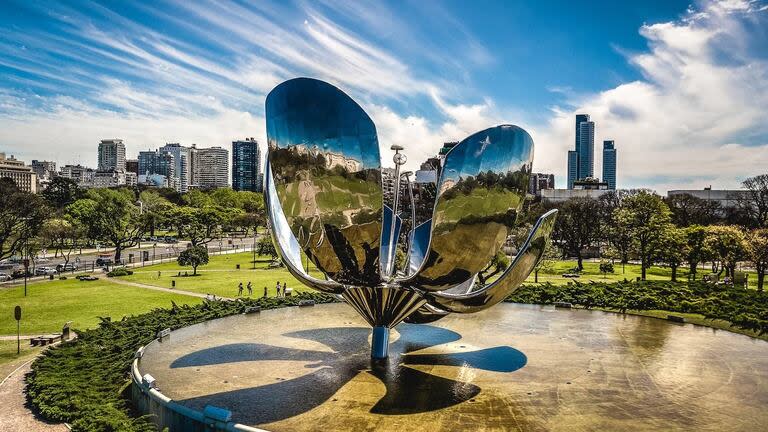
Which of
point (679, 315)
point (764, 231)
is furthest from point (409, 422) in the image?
point (764, 231)

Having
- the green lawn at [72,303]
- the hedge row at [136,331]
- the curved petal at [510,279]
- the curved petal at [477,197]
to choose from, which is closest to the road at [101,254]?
the green lawn at [72,303]

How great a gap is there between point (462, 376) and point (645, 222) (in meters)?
43.8

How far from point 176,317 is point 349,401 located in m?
13.5

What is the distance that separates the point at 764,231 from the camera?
2020 inches

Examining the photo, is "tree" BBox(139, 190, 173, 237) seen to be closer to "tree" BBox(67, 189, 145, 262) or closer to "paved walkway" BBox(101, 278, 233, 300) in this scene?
"tree" BBox(67, 189, 145, 262)

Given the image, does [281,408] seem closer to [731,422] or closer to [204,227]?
[731,422]

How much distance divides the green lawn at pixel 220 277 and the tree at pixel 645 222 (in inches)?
1213

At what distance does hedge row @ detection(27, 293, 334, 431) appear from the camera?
15.2m

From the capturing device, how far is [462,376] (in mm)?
18672

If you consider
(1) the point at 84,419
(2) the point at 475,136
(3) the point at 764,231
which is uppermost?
(2) the point at 475,136

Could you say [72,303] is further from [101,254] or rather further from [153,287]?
[101,254]

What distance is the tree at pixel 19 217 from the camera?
2199 inches

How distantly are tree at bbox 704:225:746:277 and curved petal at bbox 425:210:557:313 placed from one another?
40.3 metres

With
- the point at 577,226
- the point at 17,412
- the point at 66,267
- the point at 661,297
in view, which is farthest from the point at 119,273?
the point at 577,226
